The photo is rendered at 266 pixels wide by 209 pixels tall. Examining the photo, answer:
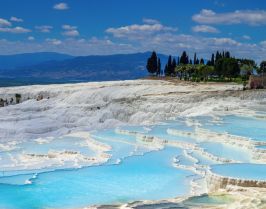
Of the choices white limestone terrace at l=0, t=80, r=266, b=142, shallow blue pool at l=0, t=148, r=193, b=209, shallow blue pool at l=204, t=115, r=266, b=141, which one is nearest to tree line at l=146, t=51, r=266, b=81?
white limestone terrace at l=0, t=80, r=266, b=142

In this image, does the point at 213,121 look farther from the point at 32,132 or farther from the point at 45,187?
the point at 45,187

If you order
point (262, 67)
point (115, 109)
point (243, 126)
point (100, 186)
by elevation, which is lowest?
point (100, 186)

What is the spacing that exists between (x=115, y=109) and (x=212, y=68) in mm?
19311

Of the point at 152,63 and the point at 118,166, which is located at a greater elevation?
the point at 152,63

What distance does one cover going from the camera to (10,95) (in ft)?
157

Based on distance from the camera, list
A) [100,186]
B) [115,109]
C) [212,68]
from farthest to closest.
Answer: [212,68] → [115,109] → [100,186]

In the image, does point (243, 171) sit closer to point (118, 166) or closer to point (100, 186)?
point (100, 186)

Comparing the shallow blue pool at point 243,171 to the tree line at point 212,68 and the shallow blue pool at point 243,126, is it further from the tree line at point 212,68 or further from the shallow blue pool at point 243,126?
the tree line at point 212,68

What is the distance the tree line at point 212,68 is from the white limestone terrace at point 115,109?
955cm

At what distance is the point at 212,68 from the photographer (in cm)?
4762

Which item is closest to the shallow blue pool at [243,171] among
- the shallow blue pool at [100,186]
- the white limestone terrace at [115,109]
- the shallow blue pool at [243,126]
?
the shallow blue pool at [100,186]

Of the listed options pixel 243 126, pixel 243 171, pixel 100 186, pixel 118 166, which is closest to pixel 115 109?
pixel 243 126

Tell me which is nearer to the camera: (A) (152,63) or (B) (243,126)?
(B) (243,126)

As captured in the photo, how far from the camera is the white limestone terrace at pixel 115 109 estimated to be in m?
25.8
